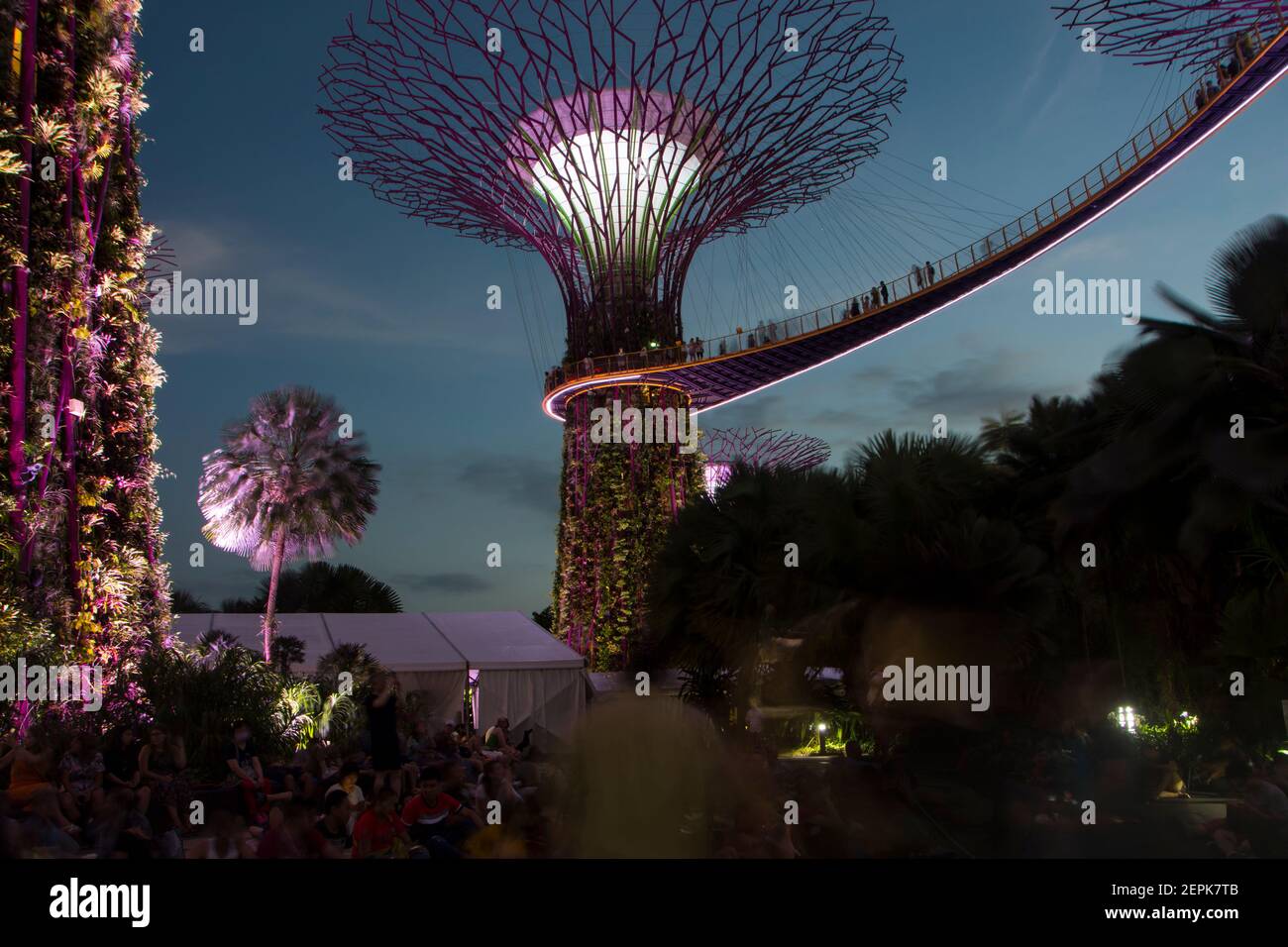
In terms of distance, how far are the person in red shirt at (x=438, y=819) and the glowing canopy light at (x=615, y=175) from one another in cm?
2287

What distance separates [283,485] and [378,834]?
20.9 meters

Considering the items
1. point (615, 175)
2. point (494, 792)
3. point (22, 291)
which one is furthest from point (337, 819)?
point (615, 175)

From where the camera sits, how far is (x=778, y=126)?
87.9 ft

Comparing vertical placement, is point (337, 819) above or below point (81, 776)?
below

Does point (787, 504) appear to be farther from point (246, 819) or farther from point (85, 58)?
point (85, 58)

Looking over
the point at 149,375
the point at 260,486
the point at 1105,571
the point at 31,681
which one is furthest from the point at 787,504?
the point at 260,486

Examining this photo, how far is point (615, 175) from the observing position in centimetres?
3052

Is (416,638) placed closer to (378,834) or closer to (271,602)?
(271,602)

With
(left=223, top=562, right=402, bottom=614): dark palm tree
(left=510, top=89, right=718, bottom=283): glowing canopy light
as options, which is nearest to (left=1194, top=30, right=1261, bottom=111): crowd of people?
(left=510, top=89, right=718, bottom=283): glowing canopy light

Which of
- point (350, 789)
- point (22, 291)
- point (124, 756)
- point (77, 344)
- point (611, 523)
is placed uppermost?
point (22, 291)

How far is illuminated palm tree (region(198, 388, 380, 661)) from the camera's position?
26.4 metres

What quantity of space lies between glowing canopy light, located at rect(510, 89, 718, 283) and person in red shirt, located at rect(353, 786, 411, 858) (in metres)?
24.0

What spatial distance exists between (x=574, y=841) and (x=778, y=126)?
2610 centimetres

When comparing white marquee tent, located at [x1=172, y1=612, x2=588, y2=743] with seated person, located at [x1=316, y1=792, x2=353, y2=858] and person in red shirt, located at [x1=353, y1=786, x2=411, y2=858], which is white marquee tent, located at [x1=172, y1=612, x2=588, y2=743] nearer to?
seated person, located at [x1=316, y1=792, x2=353, y2=858]
